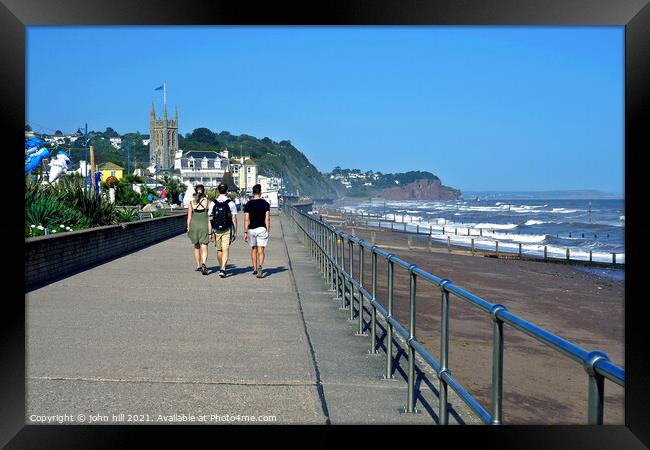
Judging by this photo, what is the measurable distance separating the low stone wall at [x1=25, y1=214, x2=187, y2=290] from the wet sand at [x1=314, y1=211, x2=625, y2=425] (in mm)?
5721

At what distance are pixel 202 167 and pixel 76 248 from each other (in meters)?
127

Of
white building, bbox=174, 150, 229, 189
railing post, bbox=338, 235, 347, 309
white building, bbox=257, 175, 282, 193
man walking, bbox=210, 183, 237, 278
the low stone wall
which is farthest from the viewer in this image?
white building, bbox=257, 175, 282, 193

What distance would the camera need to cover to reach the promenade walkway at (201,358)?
5195mm

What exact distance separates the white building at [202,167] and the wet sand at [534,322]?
104476 mm

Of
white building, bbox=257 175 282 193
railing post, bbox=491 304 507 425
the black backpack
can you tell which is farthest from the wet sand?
white building, bbox=257 175 282 193

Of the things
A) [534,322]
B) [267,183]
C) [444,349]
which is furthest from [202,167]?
[444,349]

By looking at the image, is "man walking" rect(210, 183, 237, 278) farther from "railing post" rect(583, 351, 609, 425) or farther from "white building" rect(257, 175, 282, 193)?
"white building" rect(257, 175, 282, 193)

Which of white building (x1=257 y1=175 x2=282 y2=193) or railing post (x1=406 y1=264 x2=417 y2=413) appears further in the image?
white building (x1=257 y1=175 x2=282 y2=193)

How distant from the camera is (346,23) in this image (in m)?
5.38

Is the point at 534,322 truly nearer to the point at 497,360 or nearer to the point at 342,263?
the point at 342,263

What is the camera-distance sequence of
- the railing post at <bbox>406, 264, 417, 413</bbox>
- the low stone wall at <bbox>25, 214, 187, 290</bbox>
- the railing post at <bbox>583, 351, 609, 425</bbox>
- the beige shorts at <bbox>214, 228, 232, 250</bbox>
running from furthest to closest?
the beige shorts at <bbox>214, 228, 232, 250</bbox>, the low stone wall at <bbox>25, 214, 187, 290</bbox>, the railing post at <bbox>406, 264, 417, 413</bbox>, the railing post at <bbox>583, 351, 609, 425</bbox>

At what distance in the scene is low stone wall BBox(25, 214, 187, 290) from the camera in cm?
1118

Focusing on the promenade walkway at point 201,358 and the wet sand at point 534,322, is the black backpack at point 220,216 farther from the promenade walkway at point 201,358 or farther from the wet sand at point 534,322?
the wet sand at point 534,322

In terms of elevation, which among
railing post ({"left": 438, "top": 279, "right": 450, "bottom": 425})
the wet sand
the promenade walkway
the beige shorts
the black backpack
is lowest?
the wet sand
